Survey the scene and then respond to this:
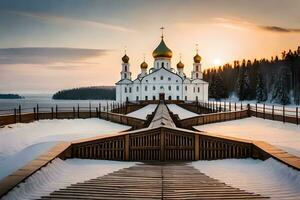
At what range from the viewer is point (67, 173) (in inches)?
345

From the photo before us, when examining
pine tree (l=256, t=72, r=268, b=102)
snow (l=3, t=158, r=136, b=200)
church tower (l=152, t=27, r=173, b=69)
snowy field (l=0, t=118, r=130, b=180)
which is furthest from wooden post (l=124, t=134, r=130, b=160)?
pine tree (l=256, t=72, r=268, b=102)

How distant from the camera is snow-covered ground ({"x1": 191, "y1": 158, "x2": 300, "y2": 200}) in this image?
7.18 m

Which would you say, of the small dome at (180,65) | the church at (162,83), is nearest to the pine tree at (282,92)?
the church at (162,83)

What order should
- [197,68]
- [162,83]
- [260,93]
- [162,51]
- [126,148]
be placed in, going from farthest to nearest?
[260,93]
[197,68]
[162,51]
[162,83]
[126,148]

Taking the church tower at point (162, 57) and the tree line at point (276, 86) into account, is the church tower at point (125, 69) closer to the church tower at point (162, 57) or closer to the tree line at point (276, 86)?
the church tower at point (162, 57)

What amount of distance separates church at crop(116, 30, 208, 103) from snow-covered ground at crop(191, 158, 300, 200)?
210 ft

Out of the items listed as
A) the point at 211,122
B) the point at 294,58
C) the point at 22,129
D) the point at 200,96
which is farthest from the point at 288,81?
the point at 22,129

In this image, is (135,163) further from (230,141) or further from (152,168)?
(230,141)

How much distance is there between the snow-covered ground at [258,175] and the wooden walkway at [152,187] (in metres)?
0.39

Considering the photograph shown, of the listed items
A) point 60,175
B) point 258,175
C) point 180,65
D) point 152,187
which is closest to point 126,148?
point 60,175

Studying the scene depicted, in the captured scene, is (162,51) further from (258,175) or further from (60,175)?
(60,175)

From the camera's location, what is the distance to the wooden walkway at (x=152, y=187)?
6770 mm

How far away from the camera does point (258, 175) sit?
8672mm

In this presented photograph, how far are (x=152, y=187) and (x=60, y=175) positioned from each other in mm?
2444
